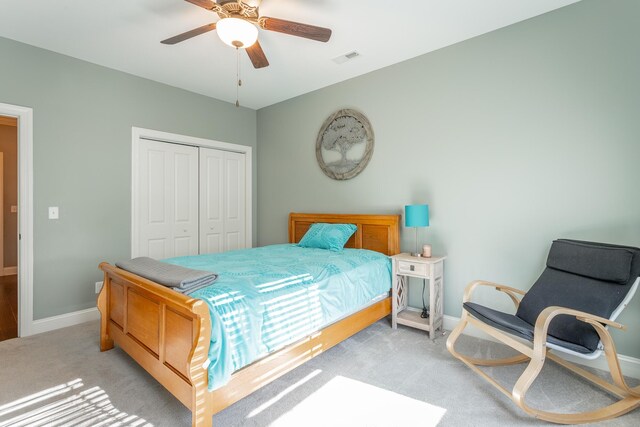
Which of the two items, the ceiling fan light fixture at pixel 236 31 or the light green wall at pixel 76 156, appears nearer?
the ceiling fan light fixture at pixel 236 31

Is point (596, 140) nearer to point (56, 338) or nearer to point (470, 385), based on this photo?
point (470, 385)

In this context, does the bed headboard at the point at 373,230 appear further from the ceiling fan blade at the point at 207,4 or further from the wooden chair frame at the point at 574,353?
the ceiling fan blade at the point at 207,4

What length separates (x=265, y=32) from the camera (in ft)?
9.23

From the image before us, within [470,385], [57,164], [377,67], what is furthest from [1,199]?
[470,385]

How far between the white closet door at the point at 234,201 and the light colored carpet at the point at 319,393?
2333mm

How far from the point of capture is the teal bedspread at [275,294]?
171 centimetres

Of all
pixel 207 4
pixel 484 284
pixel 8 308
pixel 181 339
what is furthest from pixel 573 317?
pixel 8 308

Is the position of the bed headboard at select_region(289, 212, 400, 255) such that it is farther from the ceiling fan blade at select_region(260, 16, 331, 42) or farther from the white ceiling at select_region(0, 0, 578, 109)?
the ceiling fan blade at select_region(260, 16, 331, 42)

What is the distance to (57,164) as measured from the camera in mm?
3182

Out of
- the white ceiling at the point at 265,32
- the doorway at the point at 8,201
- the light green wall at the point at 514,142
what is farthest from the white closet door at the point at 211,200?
the doorway at the point at 8,201

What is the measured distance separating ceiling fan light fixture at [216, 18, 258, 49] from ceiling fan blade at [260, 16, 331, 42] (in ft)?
0.40

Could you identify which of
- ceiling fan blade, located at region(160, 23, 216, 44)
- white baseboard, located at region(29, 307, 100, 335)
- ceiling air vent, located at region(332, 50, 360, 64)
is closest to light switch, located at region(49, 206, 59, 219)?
white baseboard, located at region(29, 307, 100, 335)

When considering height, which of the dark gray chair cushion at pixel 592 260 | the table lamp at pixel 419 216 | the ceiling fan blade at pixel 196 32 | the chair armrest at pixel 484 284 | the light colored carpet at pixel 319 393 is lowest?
the light colored carpet at pixel 319 393

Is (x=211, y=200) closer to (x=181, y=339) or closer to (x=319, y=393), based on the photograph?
(x=181, y=339)
